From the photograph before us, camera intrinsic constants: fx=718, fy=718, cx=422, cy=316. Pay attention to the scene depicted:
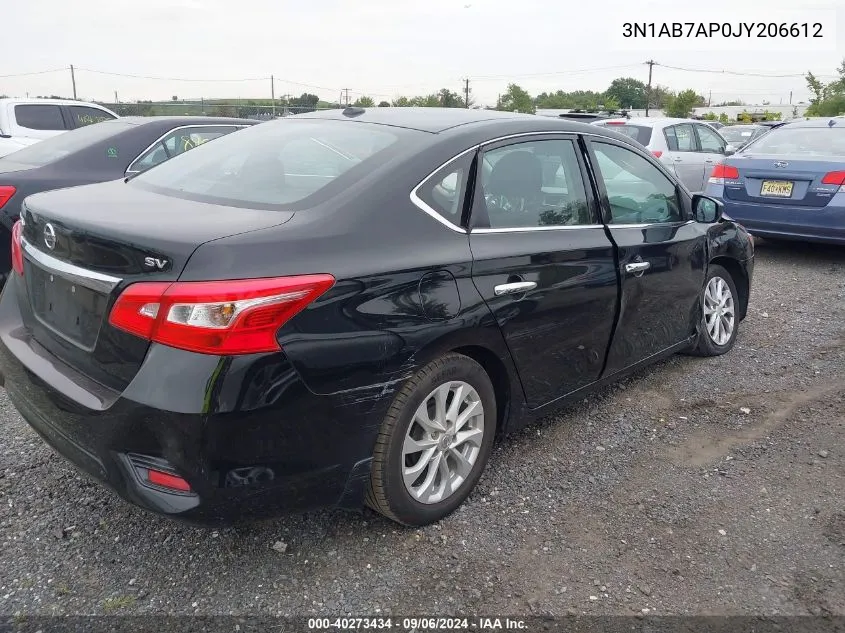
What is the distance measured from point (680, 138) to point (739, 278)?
6621mm

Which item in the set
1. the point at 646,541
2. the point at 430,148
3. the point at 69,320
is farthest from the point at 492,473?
the point at 69,320

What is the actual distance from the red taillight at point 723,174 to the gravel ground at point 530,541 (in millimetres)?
4713

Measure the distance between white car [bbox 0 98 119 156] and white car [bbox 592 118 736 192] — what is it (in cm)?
773

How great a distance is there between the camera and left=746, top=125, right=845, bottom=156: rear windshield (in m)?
7.65

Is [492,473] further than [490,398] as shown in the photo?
Answer: Yes

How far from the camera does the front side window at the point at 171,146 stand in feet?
19.7

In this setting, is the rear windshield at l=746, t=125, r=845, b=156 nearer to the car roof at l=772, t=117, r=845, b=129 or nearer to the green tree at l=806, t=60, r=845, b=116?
the car roof at l=772, t=117, r=845, b=129

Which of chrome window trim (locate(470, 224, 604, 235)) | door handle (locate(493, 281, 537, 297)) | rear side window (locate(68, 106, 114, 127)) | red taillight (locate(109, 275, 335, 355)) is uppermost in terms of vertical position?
rear side window (locate(68, 106, 114, 127))

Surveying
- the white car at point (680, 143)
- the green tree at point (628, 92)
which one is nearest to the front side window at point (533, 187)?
the white car at point (680, 143)

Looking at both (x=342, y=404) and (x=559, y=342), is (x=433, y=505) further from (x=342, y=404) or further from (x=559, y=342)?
(x=559, y=342)

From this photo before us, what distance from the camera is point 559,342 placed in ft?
10.5

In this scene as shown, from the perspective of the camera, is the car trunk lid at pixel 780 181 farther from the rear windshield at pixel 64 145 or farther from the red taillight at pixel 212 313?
the red taillight at pixel 212 313

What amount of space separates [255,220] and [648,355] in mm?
2458

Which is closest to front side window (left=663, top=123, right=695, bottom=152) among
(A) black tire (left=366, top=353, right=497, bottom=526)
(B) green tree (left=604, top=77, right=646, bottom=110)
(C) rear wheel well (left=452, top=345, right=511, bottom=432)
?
(C) rear wheel well (left=452, top=345, right=511, bottom=432)
